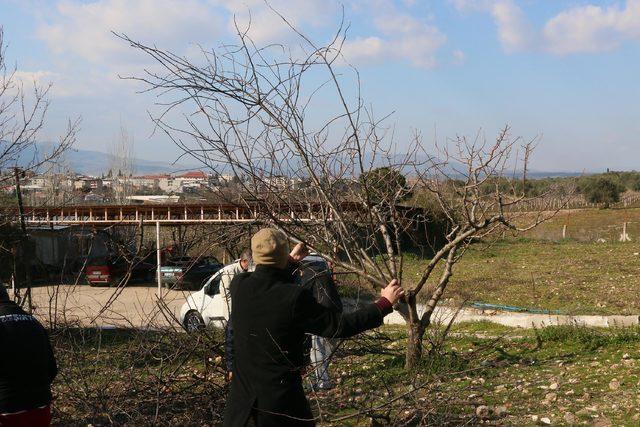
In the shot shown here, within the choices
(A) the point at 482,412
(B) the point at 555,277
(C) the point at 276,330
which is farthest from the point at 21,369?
(B) the point at 555,277

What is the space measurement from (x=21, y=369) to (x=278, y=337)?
1757mm

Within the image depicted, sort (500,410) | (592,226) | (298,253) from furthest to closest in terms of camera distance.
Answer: (592,226) < (500,410) < (298,253)

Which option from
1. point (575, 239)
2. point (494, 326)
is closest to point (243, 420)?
point (494, 326)

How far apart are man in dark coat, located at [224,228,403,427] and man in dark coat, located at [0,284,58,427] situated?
1412mm

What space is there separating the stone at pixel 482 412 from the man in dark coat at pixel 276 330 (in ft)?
8.51

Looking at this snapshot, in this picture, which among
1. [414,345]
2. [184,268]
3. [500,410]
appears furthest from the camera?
[414,345]

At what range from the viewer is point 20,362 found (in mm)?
4234

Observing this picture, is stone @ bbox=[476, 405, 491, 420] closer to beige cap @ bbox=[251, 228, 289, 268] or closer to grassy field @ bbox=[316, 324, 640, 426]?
grassy field @ bbox=[316, 324, 640, 426]

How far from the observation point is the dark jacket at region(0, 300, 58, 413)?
420 centimetres

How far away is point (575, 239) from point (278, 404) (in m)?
29.5

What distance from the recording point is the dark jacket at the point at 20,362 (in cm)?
420

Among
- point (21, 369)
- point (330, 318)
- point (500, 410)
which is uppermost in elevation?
point (330, 318)

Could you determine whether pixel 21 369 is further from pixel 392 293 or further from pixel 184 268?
pixel 184 268

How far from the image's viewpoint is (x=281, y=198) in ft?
21.7
